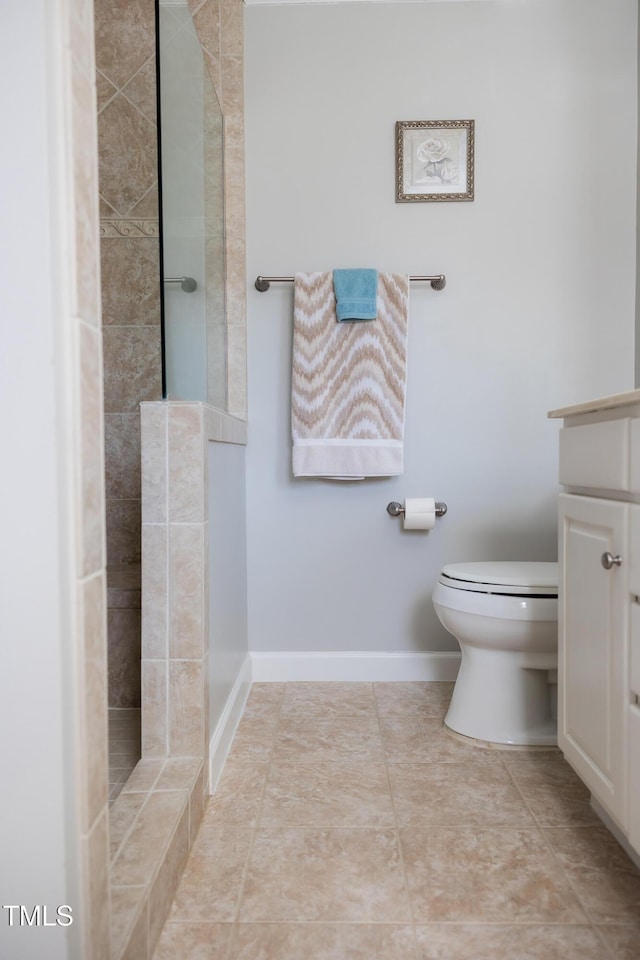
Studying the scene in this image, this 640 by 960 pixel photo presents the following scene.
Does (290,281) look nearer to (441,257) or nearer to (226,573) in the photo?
(441,257)

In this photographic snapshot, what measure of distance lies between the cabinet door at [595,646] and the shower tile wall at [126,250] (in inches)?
51.5

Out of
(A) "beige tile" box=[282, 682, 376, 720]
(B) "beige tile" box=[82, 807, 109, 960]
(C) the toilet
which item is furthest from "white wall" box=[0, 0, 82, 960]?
(A) "beige tile" box=[282, 682, 376, 720]

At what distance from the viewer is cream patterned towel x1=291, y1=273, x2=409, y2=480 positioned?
85.1 inches

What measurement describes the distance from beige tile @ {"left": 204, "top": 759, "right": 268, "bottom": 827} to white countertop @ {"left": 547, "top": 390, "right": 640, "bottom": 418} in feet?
3.38

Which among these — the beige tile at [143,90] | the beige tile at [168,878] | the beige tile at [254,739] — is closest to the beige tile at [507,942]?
the beige tile at [168,878]

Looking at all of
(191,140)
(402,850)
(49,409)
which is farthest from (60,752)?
(191,140)

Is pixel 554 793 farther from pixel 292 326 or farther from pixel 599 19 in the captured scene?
pixel 599 19

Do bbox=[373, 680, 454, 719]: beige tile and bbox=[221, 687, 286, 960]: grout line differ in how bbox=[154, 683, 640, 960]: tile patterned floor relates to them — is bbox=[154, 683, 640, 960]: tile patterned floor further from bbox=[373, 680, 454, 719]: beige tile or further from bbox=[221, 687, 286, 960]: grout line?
bbox=[373, 680, 454, 719]: beige tile

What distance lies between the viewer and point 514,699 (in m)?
1.76

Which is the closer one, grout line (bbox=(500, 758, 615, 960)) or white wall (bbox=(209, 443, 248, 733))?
grout line (bbox=(500, 758, 615, 960))

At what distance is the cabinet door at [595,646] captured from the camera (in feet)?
3.60

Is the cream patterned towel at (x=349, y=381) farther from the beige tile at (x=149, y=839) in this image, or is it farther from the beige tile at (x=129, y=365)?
the beige tile at (x=149, y=839)

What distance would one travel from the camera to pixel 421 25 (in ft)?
7.22

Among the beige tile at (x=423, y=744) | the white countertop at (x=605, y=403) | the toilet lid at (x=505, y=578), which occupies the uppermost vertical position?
the white countertop at (x=605, y=403)
